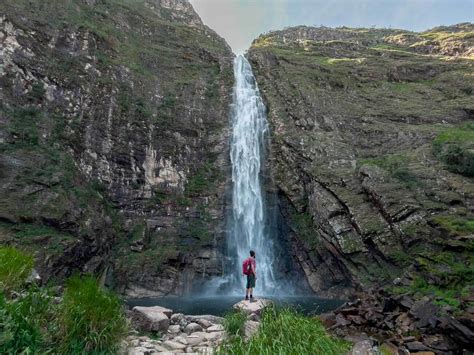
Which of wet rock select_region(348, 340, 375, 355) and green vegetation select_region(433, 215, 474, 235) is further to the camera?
green vegetation select_region(433, 215, 474, 235)

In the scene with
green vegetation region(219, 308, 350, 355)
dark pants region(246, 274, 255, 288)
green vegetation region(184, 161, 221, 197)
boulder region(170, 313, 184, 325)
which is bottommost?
green vegetation region(219, 308, 350, 355)

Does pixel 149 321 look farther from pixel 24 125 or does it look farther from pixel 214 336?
pixel 24 125

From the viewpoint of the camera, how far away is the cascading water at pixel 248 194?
28078 mm

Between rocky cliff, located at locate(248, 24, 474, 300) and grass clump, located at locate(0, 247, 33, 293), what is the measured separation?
13011mm

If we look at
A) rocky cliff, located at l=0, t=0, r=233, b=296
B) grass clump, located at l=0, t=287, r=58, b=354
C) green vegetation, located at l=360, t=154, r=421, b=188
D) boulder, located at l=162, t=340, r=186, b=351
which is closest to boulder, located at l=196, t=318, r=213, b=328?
boulder, located at l=162, t=340, r=186, b=351

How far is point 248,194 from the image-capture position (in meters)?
30.7

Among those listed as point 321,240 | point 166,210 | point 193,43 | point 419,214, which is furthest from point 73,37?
point 419,214

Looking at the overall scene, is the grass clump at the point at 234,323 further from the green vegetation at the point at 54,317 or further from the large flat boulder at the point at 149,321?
the green vegetation at the point at 54,317

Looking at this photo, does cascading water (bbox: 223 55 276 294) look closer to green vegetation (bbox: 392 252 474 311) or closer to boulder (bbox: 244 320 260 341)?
green vegetation (bbox: 392 252 474 311)

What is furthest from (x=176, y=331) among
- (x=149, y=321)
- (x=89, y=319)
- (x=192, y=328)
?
(x=89, y=319)

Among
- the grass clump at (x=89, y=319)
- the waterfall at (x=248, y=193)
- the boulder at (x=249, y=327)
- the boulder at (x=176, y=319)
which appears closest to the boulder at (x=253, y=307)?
the boulder at (x=249, y=327)

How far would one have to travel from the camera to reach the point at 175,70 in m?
37.8

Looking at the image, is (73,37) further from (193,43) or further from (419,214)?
(419,214)

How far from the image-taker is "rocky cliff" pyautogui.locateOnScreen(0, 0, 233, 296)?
77.9 feet
